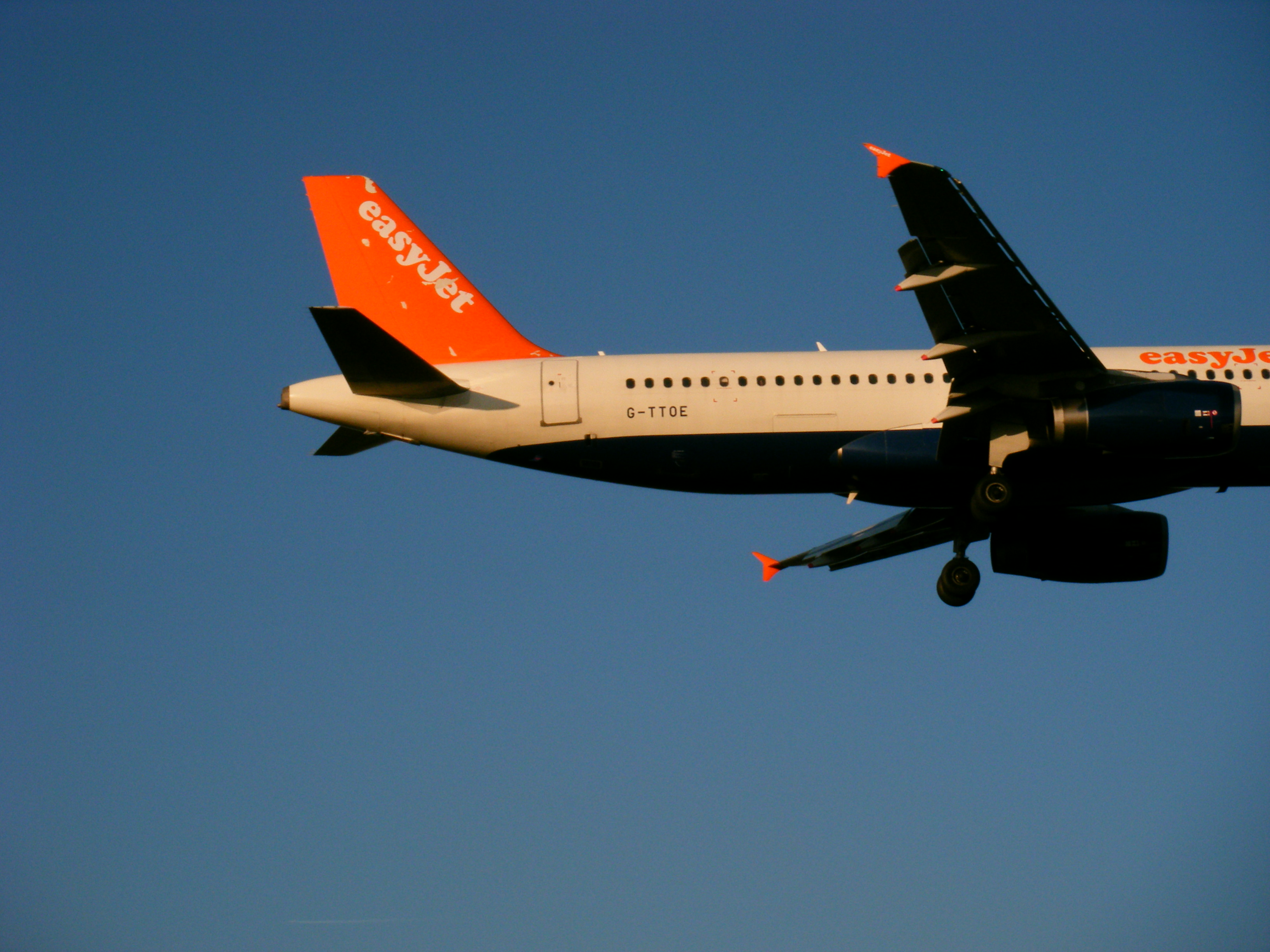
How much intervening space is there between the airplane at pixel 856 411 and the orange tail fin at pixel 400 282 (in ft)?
0.30

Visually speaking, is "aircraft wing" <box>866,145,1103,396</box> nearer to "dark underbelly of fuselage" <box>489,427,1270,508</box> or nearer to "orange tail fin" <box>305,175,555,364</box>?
"dark underbelly of fuselage" <box>489,427,1270,508</box>

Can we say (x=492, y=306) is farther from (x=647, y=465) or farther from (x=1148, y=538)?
(x=1148, y=538)

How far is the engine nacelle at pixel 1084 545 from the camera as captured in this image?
1369 inches

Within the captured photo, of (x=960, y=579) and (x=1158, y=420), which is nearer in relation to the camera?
(x=1158, y=420)

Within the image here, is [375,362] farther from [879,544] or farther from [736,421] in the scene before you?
[879,544]

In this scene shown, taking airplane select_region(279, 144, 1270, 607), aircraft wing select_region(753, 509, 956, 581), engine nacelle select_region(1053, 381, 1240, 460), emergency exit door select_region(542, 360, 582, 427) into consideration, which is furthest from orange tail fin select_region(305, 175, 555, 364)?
engine nacelle select_region(1053, 381, 1240, 460)

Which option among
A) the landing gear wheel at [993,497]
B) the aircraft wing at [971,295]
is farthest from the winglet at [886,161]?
the landing gear wheel at [993,497]

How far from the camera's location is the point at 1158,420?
95.0 feet

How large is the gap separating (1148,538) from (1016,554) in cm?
349

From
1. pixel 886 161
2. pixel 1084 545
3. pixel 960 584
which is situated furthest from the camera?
pixel 1084 545

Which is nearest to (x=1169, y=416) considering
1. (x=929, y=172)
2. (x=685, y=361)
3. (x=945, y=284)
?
(x=945, y=284)

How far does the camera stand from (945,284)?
89.9 ft

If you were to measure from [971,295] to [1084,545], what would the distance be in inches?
403

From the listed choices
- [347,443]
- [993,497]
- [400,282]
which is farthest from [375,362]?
[993,497]
